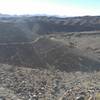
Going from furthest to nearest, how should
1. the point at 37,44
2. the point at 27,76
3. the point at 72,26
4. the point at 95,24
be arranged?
the point at 95,24, the point at 72,26, the point at 37,44, the point at 27,76

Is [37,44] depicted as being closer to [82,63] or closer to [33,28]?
[82,63]

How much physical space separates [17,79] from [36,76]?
2016mm

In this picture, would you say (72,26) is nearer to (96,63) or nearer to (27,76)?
(96,63)

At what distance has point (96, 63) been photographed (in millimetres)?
25484

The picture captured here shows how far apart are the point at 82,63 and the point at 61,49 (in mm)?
3085

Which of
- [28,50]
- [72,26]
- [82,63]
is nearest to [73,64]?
[82,63]

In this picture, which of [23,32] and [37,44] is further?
[23,32]

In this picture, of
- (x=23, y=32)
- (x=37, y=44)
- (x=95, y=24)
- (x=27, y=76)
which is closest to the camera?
(x=27, y=76)

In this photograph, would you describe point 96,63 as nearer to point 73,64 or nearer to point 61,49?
point 73,64

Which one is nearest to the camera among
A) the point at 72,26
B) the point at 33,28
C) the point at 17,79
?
the point at 17,79

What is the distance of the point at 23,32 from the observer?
4025 cm

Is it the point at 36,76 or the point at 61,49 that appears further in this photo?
the point at 61,49

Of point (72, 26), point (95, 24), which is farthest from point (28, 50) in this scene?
point (95, 24)

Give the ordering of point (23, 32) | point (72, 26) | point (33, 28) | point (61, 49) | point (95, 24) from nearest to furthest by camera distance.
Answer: point (61, 49) → point (23, 32) → point (33, 28) → point (72, 26) → point (95, 24)
